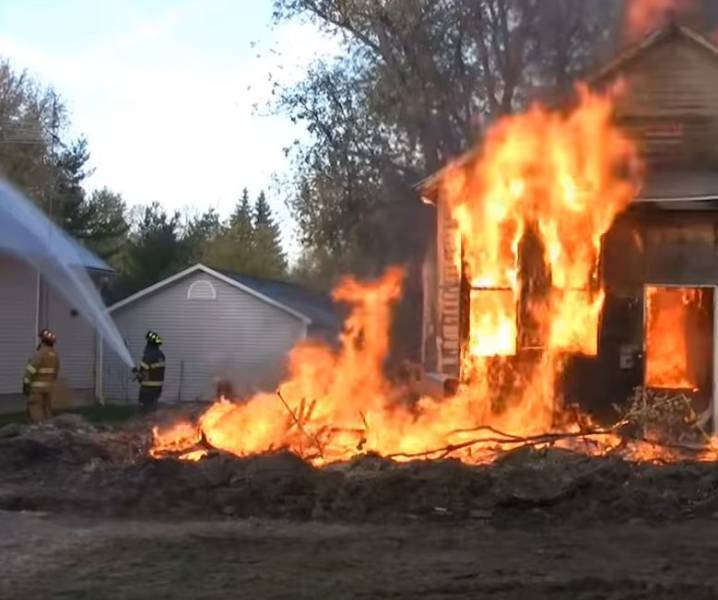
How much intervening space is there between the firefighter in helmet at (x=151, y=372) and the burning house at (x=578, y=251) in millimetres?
5312

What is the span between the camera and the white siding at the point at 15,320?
2256cm

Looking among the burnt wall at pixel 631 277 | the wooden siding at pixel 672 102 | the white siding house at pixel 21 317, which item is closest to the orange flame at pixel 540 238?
the burnt wall at pixel 631 277

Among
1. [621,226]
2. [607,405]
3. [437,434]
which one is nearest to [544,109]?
[621,226]

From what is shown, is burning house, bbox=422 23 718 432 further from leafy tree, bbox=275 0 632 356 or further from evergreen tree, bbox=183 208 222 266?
evergreen tree, bbox=183 208 222 266

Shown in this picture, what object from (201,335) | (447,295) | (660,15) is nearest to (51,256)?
(201,335)

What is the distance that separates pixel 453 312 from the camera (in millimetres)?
17734

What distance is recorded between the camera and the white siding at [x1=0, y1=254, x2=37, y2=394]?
74.0 feet

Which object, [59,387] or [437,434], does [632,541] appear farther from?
[59,387]

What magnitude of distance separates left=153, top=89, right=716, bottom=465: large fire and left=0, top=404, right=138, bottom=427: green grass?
212 inches

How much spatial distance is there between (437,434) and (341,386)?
2202mm

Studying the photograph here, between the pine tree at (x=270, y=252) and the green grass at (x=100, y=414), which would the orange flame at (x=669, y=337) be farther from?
the pine tree at (x=270, y=252)

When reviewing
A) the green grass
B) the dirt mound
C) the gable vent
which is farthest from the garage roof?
the dirt mound

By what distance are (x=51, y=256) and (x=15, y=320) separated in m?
1.66

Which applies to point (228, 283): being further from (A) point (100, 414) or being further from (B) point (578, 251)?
(B) point (578, 251)
